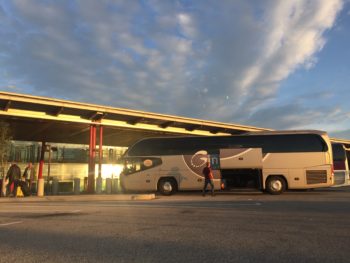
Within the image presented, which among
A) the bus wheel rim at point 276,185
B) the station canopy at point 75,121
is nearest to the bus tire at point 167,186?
the bus wheel rim at point 276,185

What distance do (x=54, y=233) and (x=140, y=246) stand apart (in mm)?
2205

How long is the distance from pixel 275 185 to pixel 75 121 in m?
13.0

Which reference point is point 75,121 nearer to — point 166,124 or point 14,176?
point 14,176

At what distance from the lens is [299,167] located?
60.2 ft

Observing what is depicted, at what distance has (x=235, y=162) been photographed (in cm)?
1917

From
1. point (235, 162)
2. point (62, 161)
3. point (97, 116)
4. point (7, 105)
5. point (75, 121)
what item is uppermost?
point (97, 116)

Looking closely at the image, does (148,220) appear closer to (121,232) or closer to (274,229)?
(121,232)

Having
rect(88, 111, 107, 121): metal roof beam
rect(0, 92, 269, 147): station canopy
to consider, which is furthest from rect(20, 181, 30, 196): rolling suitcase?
rect(88, 111, 107, 121): metal roof beam

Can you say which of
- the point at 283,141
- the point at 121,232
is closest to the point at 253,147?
the point at 283,141

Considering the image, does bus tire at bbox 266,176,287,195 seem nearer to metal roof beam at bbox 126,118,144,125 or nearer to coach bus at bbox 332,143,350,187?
coach bus at bbox 332,143,350,187

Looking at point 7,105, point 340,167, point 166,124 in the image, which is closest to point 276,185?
point 340,167

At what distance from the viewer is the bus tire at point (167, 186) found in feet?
63.0

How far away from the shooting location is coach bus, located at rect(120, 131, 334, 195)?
18.3 meters

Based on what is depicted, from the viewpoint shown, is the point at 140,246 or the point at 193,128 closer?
the point at 140,246
